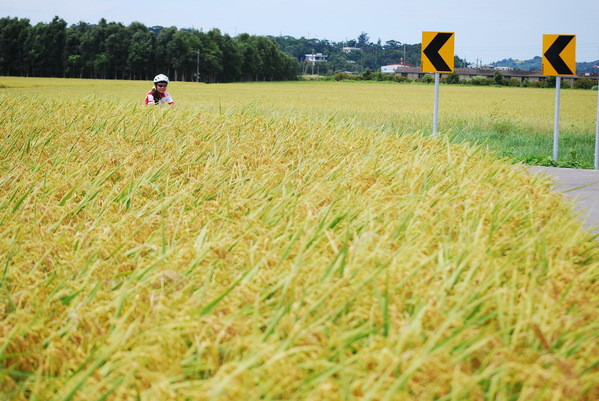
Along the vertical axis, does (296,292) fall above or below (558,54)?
below

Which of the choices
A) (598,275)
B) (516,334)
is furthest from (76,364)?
(598,275)

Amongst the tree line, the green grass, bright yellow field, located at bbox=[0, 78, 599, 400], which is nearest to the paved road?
the green grass

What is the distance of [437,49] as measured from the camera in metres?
9.70

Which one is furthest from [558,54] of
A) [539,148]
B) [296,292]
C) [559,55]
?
[296,292]

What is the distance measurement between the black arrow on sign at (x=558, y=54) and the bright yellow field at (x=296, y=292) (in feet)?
18.9

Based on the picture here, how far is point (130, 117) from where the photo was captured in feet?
25.8

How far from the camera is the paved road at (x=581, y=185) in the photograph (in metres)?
5.67

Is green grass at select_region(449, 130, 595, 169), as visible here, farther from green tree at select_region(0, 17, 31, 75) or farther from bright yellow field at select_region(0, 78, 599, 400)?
green tree at select_region(0, 17, 31, 75)

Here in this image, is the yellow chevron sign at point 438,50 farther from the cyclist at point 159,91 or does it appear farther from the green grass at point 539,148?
the cyclist at point 159,91

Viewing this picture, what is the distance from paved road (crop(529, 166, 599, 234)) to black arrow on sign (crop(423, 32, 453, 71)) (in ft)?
7.82

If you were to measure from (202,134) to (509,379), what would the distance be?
519 cm

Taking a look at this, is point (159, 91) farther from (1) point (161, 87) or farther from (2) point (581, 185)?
(2) point (581, 185)

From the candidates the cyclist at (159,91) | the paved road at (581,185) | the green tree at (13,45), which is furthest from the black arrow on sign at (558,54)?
the green tree at (13,45)

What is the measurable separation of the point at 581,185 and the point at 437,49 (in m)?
3.56
